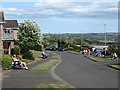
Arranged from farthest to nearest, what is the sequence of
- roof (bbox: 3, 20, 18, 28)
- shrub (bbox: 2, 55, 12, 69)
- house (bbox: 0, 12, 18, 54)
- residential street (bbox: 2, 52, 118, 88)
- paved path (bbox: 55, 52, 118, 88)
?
roof (bbox: 3, 20, 18, 28)
house (bbox: 0, 12, 18, 54)
shrub (bbox: 2, 55, 12, 69)
paved path (bbox: 55, 52, 118, 88)
residential street (bbox: 2, 52, 118, 88)

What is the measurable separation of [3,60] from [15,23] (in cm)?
4392

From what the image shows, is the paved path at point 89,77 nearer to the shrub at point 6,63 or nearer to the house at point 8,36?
the shrub at point 6,63

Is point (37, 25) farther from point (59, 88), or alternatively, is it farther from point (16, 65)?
point (59, 88)

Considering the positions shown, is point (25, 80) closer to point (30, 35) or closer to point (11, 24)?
point (30, 35)

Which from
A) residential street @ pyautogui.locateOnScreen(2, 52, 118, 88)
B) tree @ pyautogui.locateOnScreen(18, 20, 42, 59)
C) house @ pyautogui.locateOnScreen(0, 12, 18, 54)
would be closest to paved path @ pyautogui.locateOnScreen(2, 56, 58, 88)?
residential street @ pyautogui.locateOnScreen(2, 52, 118, 88)

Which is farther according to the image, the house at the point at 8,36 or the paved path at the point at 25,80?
the house at the point at 8,36

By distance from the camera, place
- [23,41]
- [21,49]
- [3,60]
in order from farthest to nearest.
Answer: [23,41] < [21,49] < [3,60]

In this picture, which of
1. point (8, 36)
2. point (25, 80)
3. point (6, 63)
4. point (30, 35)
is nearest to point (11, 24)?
point (30, 35)

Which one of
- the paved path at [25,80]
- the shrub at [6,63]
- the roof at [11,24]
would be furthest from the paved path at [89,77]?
the roof at [11,24]

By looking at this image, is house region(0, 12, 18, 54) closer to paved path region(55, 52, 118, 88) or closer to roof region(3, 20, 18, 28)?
roof region(3, 20, 18, 28)

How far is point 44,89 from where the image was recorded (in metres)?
16.1

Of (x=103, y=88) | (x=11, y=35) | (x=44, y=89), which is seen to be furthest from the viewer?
(x=11, y=35)

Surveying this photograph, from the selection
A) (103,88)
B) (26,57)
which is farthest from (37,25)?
(103,88)

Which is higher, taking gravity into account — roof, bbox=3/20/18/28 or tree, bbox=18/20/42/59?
roof, bbox=3/20/18/28
